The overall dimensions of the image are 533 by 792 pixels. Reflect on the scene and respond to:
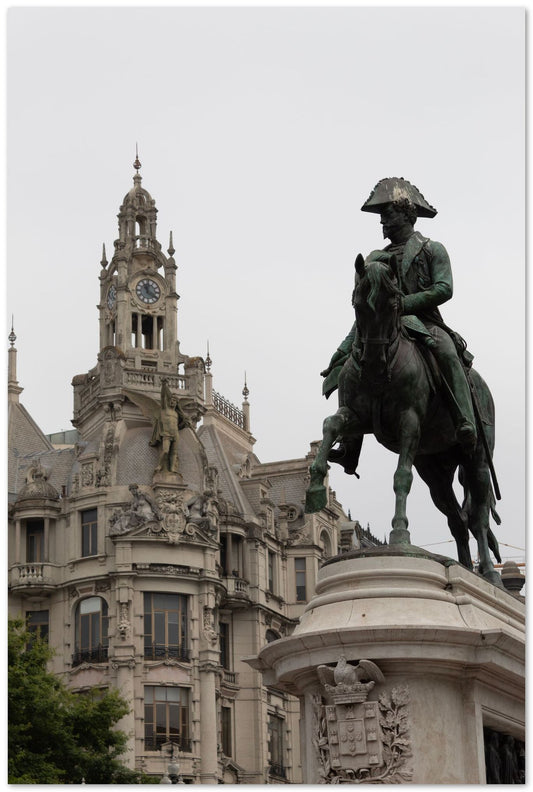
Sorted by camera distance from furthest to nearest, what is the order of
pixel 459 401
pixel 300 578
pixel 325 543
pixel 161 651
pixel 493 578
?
pixel 325 543, pixel 300 578, pixel 161 651, pixel 493 578, pixel 459 401

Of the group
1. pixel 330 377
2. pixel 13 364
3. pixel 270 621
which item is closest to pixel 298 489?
pixel 270 621

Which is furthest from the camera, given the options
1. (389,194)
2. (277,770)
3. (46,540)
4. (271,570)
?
(271,570)

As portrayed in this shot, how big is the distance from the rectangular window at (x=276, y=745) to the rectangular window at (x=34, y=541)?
12.3 meters

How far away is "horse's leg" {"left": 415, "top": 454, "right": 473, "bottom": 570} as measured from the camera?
56.3 feet

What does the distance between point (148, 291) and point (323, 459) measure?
54.7 m

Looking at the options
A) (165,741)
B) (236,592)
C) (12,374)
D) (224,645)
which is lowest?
(165,741)

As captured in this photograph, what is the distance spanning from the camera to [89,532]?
62.7 metres

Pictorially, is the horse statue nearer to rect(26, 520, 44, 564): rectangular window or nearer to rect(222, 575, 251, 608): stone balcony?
rect(26, 520, 44, 564): rectangular window

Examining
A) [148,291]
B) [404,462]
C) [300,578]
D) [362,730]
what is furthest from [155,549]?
[362,730]

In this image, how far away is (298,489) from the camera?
75.5m

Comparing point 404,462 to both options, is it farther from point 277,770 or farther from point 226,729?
point 277,770

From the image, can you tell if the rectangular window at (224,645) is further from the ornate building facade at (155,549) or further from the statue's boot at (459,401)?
the statue's boot at (459,401)

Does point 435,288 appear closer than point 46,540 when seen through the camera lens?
Yes

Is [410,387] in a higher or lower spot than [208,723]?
lower
